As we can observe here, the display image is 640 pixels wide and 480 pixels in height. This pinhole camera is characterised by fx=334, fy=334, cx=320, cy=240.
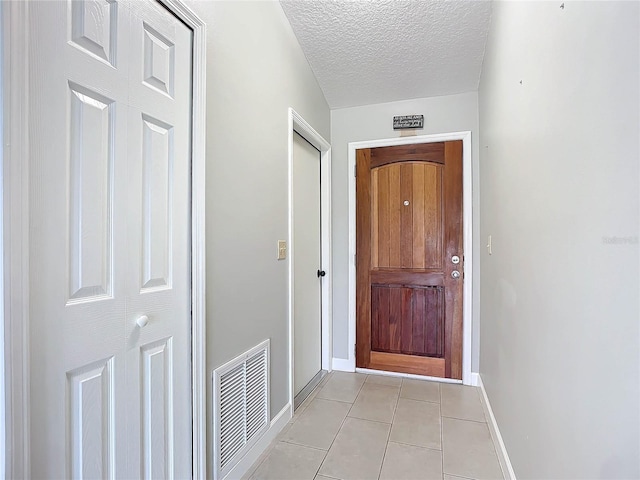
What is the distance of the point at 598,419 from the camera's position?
753 mm

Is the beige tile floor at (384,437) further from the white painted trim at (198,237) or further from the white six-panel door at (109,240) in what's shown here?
the white six-panel door at (109,240)

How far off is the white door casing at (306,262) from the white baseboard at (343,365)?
0.17 metres

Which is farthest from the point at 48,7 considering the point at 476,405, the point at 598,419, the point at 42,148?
the point at 476,405

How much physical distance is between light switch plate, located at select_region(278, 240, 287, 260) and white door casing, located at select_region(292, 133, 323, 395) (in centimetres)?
20

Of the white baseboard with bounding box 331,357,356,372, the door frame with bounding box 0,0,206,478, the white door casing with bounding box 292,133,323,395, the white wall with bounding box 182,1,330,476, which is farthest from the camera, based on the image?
the white baseboard with bounding box 331,357,356,372

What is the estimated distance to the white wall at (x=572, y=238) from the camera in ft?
2.15

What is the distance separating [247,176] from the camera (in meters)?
1.74

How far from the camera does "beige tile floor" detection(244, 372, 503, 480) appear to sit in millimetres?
1727

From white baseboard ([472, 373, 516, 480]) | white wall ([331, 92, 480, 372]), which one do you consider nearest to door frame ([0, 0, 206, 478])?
white baseboard ([472, 373, 516, 480])

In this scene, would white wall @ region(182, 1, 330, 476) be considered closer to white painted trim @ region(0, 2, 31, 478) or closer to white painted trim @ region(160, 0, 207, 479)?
white painted trim @ region(160, 0, 207, 479)

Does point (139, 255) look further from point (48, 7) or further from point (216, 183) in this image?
point (48, 7)

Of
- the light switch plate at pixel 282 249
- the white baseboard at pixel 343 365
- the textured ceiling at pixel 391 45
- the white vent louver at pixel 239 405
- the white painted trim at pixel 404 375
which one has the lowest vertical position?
the white painted trim at pixel 404 375

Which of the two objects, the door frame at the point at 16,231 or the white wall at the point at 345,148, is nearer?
the door frame at the point at 16,231

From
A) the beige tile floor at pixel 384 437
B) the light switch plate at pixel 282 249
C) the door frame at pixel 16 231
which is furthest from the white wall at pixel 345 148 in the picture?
the door frame at pixel 16 231
